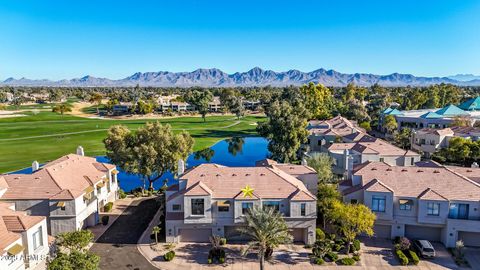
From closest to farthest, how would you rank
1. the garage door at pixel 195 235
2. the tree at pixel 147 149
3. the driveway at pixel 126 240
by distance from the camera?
the driveway at pixel 126 240 → the garage door at pixel 195 235 → the tree at pixel 147 149

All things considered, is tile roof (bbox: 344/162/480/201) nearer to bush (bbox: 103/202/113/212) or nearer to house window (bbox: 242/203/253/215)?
house window (bbox: 242/203/253/215)

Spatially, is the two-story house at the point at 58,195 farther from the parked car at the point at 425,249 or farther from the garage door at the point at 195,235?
the parked car at the point at 425,249

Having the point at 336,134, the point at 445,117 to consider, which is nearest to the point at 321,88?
the point at 445,117

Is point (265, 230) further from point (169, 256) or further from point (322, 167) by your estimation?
point (322, 167)

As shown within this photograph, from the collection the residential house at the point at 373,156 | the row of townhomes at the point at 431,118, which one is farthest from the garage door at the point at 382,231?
the row of townhomes at the point at 431,118

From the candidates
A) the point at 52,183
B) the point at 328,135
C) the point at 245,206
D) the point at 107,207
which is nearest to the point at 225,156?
the point at 328,135
